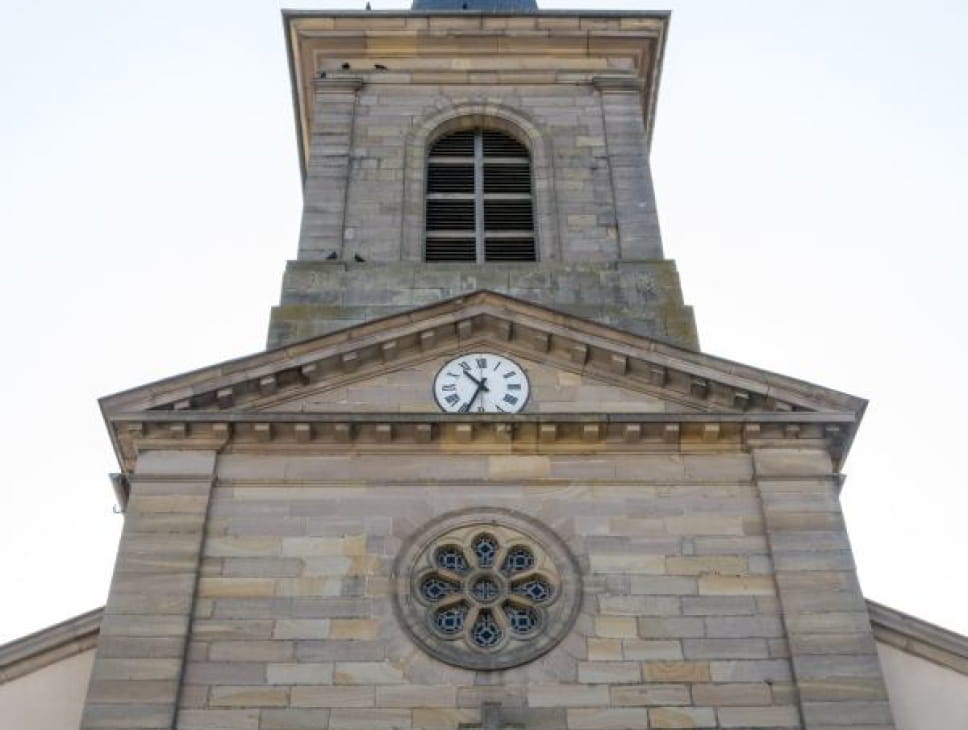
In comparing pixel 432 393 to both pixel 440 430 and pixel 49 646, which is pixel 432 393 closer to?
pixel 440 430

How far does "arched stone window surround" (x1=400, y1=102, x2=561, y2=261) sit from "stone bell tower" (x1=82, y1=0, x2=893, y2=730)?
1034 millimetres

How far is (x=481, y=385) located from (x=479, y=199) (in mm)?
5614

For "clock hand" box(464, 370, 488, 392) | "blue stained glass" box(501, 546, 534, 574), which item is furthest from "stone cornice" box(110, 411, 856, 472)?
"blue stained glass" box(501, 546, 534, 574)

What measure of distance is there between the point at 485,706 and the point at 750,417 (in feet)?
14.7

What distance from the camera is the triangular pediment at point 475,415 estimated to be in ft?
51.5

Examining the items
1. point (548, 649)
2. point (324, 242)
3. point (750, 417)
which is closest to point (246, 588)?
point (548, 649)

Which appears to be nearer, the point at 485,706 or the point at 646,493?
the point at 485,706

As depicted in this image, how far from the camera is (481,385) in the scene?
16422 millimetres

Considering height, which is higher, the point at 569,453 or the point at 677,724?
the point at 569,453

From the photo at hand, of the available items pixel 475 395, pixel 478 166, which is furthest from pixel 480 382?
pixel 478 166

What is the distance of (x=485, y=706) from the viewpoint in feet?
44.2

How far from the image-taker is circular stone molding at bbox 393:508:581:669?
557 inches

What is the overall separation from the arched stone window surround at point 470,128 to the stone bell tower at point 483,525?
1034mm

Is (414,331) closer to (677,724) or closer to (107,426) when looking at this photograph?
(107,426)
